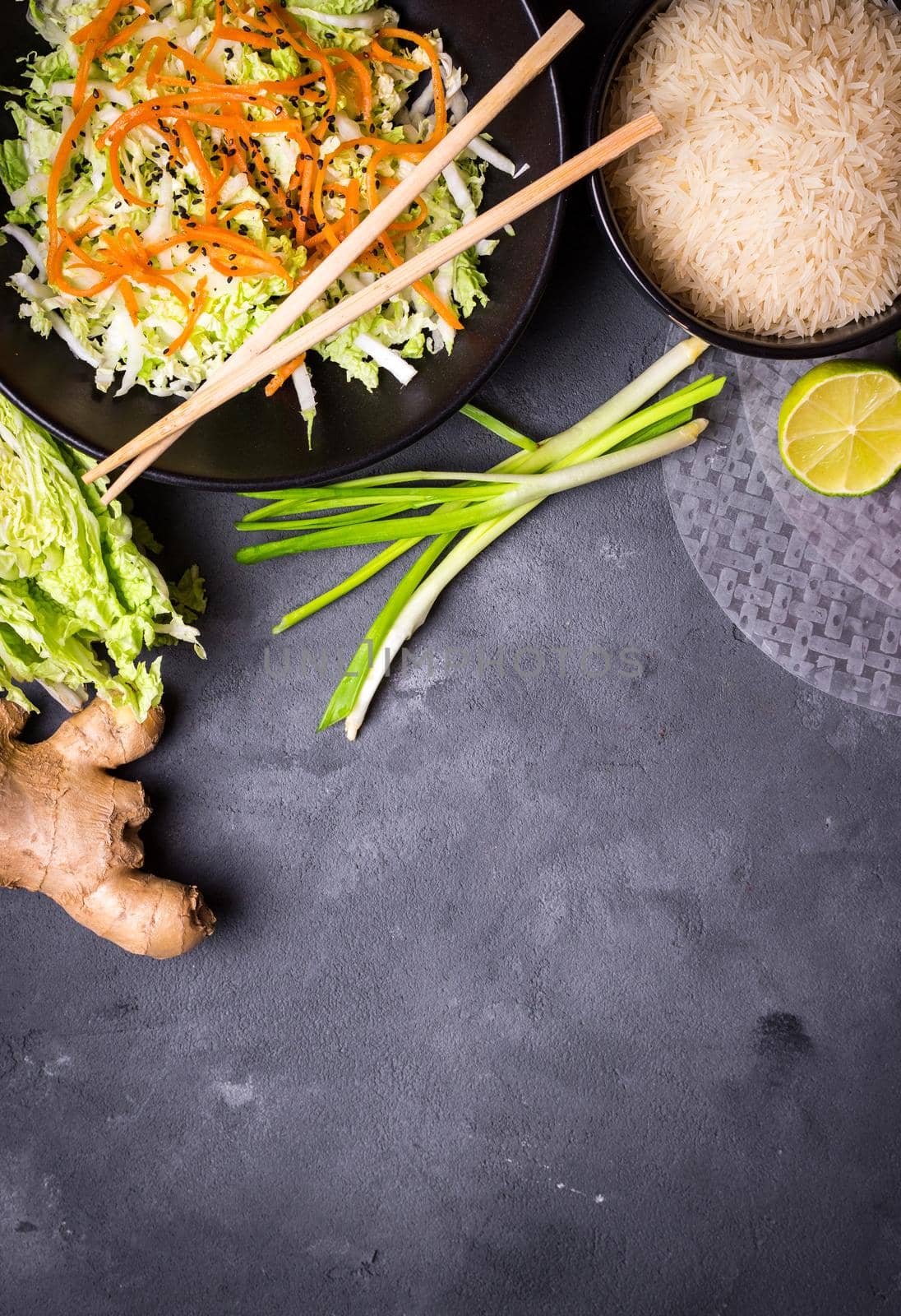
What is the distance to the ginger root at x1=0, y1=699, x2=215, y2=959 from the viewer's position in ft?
7.31

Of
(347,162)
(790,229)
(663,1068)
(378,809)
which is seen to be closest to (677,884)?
(663,1068)

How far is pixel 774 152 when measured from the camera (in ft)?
6.17

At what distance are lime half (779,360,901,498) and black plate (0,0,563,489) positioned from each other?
2.30ft

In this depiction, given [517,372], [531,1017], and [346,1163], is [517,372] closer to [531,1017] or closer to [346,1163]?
[531,1017]

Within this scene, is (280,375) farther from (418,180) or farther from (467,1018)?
(467,1018)

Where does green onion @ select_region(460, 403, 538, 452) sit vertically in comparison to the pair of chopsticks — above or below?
below

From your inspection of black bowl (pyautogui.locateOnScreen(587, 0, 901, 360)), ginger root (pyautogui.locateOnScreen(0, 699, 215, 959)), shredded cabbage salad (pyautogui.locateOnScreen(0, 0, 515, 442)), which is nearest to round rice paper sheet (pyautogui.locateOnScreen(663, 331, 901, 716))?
black bowl (pyautogui.locateOnScreen(587, 0, 901, 360))

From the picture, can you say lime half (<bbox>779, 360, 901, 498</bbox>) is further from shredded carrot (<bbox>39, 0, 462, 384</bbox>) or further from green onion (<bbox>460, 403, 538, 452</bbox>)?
shredded carrot (<bbox>39, 0, 462, 384</bbox>)

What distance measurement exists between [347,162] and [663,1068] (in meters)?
2.22

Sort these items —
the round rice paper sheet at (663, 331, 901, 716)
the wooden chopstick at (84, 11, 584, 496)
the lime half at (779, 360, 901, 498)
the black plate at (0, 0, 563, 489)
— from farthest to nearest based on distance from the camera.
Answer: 1. the round rice paper sheet at (663, 331, 901, 716)
2. the lime half at (779, 360, 901, 498)
3. the black plate at (0, 0, 563, 489)
4. the wooden chopstick at (84, 11, 584, 496)

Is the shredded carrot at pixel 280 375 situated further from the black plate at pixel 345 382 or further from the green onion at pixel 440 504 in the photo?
the green onion at pixel 440 504

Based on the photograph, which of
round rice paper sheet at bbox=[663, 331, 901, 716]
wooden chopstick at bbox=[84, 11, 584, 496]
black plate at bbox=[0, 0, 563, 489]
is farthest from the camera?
round rice paper sheet at bbox=[663, 331, 901, 716]

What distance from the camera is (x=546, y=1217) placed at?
2.40 m

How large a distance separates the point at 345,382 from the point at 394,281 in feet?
1.18
